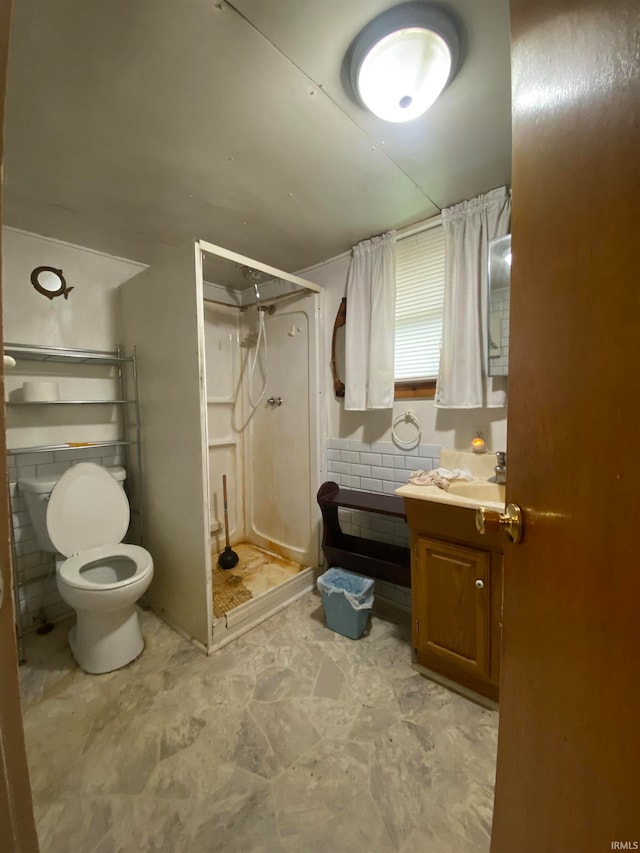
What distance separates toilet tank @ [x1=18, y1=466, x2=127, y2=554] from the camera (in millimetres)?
1739

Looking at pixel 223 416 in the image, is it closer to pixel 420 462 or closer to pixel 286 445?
pixel 286 445

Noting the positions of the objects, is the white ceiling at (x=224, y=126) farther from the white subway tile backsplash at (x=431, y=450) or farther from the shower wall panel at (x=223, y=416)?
the white subway tile backsplash at (x=431, y=450)

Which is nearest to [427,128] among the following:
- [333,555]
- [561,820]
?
[561,820]

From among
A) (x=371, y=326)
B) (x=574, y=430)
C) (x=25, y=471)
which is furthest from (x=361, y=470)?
(x=25, y=471)

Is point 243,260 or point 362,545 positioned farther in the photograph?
point 362,545

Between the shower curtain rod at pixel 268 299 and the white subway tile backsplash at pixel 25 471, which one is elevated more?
the shower curtain rod at pixel 268 299

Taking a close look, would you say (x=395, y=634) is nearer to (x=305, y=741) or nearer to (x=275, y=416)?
(x=305, y=741)

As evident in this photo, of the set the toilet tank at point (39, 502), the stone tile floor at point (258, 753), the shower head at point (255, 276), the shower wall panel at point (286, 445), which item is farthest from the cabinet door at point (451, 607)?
the shower head at point (255, 276)

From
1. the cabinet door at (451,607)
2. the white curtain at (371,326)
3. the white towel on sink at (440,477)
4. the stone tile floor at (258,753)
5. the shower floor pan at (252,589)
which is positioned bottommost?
the stone tile floor at (258,753)

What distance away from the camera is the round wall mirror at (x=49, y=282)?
1847mm

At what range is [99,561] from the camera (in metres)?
1.78

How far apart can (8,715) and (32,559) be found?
2.00 meters

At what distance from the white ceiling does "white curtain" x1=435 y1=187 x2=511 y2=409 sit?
109mm

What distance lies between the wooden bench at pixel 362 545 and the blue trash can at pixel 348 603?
8 centimetres
